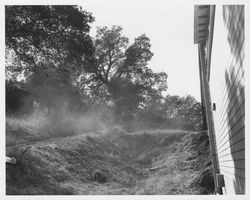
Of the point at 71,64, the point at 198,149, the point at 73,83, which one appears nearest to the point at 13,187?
the point at 71,64

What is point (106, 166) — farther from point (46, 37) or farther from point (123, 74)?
point (123, 74)

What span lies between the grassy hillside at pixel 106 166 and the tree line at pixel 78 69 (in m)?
2.98

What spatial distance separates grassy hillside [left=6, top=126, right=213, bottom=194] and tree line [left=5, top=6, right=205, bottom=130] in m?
2.98

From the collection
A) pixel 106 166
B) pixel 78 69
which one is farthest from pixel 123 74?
pixel 106 166

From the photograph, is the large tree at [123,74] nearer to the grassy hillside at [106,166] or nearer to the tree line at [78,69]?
the tree line at [78,69]

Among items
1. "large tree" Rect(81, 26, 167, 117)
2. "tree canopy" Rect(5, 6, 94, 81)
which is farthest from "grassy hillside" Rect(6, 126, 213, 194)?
Result: "large tree" Rect(81, 26, 167, 117)

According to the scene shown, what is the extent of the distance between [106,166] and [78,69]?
211 inches

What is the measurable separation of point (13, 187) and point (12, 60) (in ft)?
21.1

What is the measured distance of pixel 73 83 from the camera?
675 inches

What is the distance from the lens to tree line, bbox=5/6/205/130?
1076cm

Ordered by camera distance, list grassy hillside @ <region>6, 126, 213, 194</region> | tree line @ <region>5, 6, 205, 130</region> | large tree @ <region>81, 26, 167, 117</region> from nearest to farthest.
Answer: grassy hillside @ <region>6, 126, 213, 194</region> < tree line @ <region>5, 6, 205, 130</region> < large tree @ <region>81, 26, 167, 117</region>

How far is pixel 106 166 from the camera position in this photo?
1078cm

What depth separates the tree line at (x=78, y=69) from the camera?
10.8 metres

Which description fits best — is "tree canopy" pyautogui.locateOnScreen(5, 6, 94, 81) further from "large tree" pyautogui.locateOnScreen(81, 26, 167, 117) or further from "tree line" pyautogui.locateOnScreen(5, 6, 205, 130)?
"large tree" pyautogui.locateOnScreen(81, 26, 167, 117)
